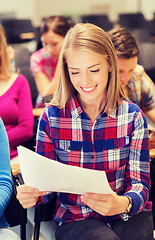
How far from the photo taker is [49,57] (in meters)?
3.17

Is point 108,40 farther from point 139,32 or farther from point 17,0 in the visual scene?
point 17,0

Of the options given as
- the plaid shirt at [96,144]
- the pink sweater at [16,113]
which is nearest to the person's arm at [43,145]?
the plaid shirt at [96,144]

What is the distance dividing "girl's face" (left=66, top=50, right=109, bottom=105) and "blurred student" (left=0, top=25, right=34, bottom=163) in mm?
824

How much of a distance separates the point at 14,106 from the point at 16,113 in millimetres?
43

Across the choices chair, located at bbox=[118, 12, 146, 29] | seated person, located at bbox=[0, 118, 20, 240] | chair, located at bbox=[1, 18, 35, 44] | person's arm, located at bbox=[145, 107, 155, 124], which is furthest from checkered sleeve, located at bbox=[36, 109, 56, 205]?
chair, located at bbox=[118, 12, 146, 29]

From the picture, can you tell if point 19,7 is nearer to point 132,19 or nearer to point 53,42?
point 132,19

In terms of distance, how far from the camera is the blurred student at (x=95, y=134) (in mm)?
1394

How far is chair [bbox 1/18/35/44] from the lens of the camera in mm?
6289

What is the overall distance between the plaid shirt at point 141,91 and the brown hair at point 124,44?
0.55 feet

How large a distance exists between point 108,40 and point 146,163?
49 cm

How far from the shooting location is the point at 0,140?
1.38 meters

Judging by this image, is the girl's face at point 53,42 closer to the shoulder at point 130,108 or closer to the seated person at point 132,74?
the seated person at point 132,74

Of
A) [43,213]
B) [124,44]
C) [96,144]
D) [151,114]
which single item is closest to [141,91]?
[151,114]

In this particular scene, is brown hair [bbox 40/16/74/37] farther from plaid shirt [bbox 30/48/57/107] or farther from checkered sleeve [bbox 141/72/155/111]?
checkered sleeve [bbox 141/72/155/111]
